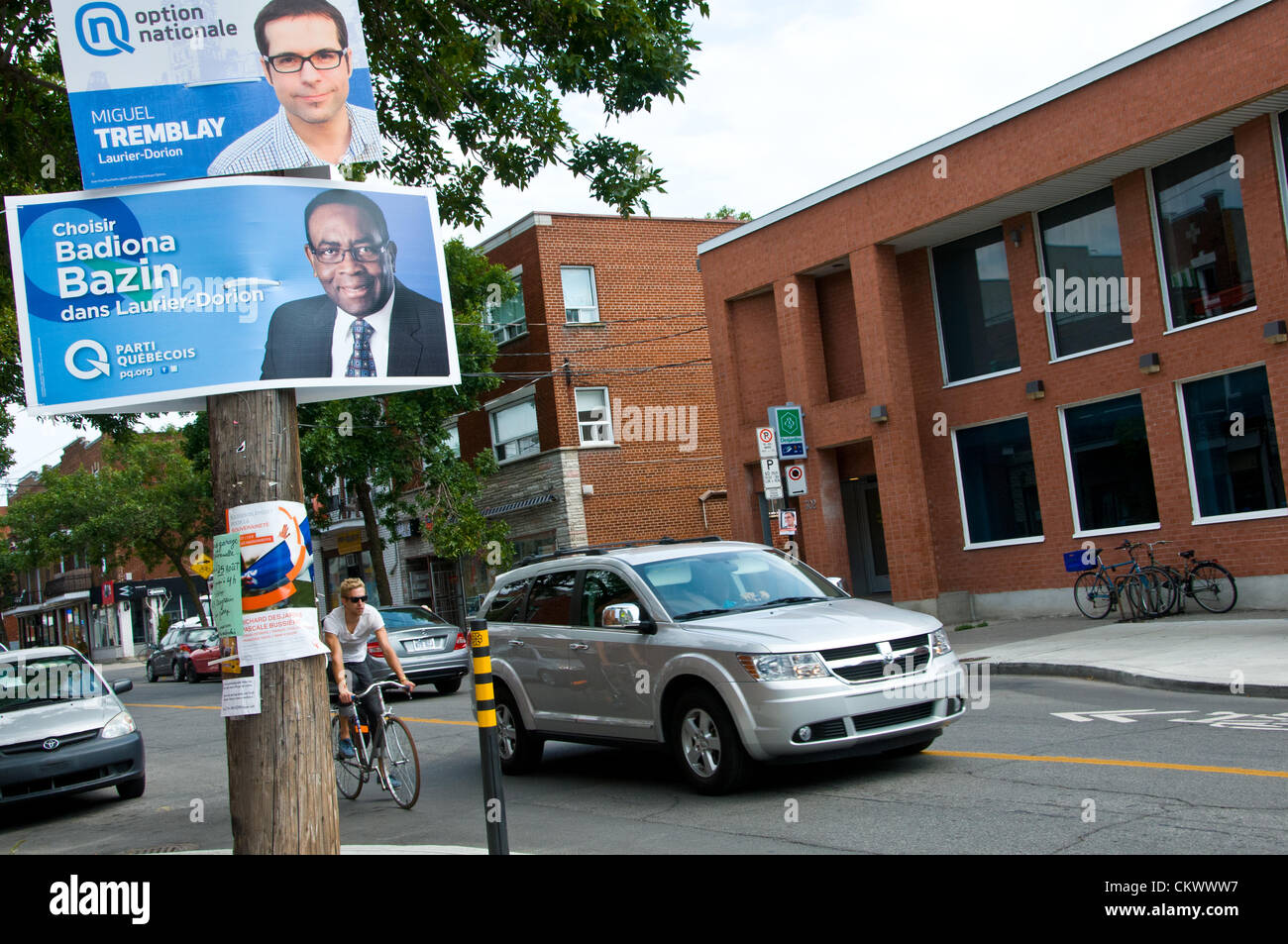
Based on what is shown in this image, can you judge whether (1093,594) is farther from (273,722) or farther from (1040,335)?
(273,722)

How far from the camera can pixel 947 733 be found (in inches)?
394

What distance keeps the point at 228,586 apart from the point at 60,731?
22.6 feet

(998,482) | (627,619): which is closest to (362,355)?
(627,619)

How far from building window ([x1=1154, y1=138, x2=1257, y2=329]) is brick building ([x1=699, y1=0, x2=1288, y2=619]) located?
0.10ft

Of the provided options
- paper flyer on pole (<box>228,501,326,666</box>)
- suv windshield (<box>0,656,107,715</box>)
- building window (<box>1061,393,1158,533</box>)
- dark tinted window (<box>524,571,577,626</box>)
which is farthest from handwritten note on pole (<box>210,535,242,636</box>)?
building window (<box>1061,393,1158,533</box>)

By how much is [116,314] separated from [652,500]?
25.9 m

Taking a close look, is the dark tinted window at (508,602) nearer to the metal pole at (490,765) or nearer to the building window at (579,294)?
the metal pole at (490,765)

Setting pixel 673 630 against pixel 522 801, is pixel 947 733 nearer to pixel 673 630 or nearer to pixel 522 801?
pixel 673 630

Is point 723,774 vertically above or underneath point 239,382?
underneath

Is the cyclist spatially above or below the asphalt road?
above

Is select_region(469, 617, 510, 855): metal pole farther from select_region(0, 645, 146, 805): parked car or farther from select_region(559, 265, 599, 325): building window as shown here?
select_region(559, 265, 599, 325): building window

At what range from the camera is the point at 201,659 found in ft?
109

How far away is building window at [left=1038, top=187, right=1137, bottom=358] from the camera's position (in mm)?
18609

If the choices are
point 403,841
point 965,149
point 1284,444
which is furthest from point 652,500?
point 403,841
